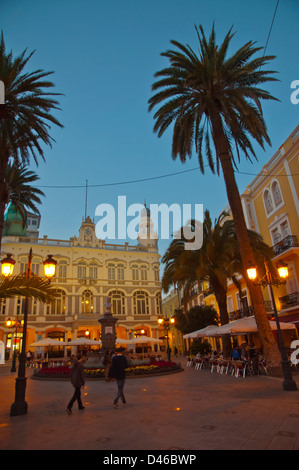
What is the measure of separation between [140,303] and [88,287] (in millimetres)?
8816

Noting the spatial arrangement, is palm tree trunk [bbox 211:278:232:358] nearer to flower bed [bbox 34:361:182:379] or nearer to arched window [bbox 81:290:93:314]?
flower bed [bbox 34:361:182:379]

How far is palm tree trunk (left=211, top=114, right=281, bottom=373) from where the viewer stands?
13680mm

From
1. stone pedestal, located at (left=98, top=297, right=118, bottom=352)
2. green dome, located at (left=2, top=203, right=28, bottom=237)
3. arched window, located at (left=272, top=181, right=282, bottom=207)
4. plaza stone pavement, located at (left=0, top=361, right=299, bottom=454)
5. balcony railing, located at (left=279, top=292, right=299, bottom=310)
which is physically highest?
green dome, located at (left=2, top=203, right=28, bottom=237)

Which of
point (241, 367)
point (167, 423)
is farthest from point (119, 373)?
point (241, 367)

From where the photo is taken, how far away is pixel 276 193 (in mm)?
25859

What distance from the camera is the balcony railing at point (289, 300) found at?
22500 millimetres

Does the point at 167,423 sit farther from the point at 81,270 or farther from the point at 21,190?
the point at 81,270

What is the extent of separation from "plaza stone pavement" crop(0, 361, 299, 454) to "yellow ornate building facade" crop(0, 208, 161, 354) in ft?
110

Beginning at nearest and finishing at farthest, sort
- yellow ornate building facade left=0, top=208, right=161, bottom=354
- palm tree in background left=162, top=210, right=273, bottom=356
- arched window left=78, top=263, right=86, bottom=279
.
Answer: palm tree in background left=162, top=210, right=273, bottom=356
yellow ornate building facade left=0, top=208, right=161, bottom=354
arched window left=78, top=263, right=86, bottom=279

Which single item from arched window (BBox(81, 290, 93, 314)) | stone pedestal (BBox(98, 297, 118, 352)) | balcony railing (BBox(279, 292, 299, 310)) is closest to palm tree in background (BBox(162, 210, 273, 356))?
balcony railing (BBox(279, 292, 299, 310))

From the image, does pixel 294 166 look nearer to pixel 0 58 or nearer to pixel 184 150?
pixel 184 150

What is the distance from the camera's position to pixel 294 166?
2272 centimetres

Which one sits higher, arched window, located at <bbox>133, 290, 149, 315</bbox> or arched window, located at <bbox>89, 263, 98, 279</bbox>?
arched window, located at <bbox>89, 263, 98, 279</bbox>

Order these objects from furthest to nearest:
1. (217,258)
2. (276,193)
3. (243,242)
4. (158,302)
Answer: (158,302) < (276,193) < (217,258) < (243,242)
